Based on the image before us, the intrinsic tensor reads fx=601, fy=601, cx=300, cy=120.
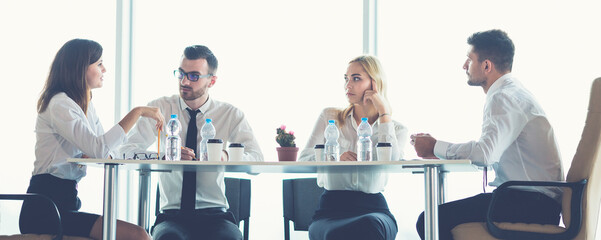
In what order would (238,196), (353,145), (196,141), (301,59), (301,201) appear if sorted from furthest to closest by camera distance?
1. (301,59)
2. (301,201)
3. (238,196)
4. (353,145)
5. (196,141)

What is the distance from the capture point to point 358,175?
3135 mm

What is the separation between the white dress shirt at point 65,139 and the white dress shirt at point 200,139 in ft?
1.36

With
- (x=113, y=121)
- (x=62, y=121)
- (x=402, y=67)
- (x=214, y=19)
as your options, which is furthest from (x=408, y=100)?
(x=62, y=121)

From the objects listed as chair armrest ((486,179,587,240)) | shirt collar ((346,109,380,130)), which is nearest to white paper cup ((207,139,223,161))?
shirt collar ((346,109,380,130))

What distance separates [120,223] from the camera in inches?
106

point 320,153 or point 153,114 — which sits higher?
point 153,114

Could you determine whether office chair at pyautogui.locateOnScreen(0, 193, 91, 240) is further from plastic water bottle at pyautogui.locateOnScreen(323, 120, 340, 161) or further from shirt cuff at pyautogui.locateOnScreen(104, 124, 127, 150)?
plastic water bottle at pyautogui.locateOnScreen(323, 120, 340, 161)

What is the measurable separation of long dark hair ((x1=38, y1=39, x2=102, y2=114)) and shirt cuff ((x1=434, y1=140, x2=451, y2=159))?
5.50ft

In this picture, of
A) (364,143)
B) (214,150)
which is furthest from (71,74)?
(364,143)

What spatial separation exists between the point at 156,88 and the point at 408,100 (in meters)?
1.98

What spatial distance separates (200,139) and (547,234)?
5.93ft

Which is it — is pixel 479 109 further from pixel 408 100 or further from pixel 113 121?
pixel 113 121

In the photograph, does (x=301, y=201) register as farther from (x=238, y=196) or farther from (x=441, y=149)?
(x=441, y=149)

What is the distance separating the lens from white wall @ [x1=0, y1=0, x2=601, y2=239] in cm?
433
